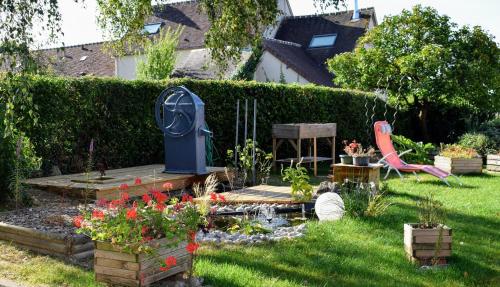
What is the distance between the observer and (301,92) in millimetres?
14094

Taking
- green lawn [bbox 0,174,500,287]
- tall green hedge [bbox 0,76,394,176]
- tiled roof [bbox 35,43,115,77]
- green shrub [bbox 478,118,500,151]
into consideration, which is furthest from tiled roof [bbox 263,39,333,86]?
green lawn [bbox 0,174,500,287]

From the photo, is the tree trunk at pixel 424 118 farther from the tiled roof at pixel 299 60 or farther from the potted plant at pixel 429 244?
the potted plant at pixel 429 244

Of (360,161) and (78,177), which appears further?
(360,161)

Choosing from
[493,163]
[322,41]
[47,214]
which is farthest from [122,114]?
[322,41]

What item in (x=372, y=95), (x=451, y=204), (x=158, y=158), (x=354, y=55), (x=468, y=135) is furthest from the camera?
(x=354, y=55)

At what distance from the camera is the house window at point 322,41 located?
93.7ft

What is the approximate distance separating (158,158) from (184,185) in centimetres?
206

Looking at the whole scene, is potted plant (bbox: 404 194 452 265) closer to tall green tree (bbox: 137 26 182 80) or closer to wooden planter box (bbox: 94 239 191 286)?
wooden planter box (bbox: 94 239 191 286)

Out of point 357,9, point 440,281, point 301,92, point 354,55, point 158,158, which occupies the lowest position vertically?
point 440,281

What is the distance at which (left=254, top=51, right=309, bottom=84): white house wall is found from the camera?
24469 millimetres

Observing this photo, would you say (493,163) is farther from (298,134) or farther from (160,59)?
(160,59)

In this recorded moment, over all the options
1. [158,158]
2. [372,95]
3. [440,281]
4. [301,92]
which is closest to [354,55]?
[372,95]

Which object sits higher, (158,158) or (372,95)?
(372,95)

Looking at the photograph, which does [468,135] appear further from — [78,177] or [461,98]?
[78,177]
